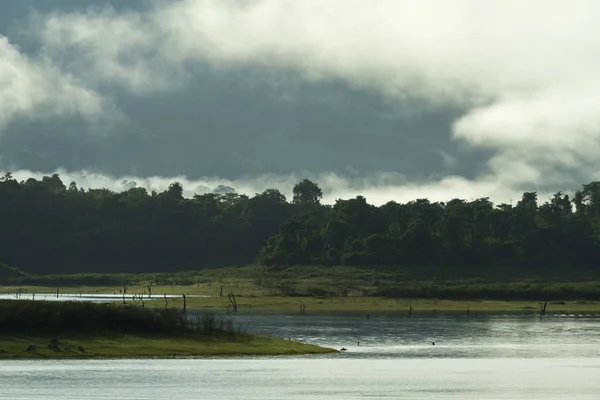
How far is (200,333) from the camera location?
129m

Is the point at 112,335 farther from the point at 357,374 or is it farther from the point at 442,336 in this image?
the point at 442,336

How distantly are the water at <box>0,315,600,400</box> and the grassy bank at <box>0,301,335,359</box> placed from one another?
431cm

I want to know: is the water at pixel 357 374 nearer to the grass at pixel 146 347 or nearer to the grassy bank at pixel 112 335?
the grass at pixel 146 347

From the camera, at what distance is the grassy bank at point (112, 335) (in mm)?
119125

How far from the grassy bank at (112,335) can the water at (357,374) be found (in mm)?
4314

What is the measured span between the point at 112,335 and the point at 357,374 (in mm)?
31843

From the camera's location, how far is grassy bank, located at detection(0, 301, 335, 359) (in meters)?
119

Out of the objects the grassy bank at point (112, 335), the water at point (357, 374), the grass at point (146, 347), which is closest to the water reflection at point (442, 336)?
the water at point (357, 374)

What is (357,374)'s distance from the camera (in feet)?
345

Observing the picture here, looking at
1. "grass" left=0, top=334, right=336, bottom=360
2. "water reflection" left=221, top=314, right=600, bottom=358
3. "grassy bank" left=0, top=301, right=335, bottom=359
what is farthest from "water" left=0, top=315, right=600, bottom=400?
"grassy bank" left=0, top=301, right=335, bottom=359

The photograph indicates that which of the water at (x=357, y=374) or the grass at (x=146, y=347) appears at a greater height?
the grass at (x=146, y=347)

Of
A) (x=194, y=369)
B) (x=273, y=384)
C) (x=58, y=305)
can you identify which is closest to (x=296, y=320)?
(x=58, y=305)

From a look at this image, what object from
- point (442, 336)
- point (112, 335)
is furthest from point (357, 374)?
point (442, 336)

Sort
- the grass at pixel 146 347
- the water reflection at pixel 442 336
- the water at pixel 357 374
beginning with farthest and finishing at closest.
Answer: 1. the water reflection at pixel 442 336
2. the grass at pixel 146 347
3. the water at pixel 357 374
